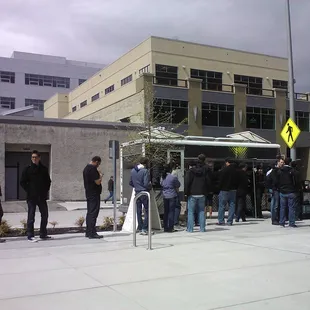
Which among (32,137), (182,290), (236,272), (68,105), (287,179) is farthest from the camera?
(68,105)

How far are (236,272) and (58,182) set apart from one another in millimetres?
23526

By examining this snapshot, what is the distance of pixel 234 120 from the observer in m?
42.8

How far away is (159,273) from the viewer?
6875 millimetres

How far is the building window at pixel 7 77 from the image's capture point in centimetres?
7539

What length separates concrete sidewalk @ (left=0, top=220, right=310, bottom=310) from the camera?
17.7 ft

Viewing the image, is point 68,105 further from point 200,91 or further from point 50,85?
point 200,91

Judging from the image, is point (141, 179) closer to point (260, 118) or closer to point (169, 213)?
point (169, 213)

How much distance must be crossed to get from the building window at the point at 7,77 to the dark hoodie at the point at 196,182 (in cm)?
7030

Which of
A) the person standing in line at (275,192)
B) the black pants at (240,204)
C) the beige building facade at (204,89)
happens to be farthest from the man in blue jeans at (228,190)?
the beige building facade at (204,89)

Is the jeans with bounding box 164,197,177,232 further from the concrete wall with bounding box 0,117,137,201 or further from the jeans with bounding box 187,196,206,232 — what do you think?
the concrete wall with bounding box 0,117,137,201

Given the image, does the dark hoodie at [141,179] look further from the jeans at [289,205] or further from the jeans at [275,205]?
the jeans at [275,205]

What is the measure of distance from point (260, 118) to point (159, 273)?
39.3 meters

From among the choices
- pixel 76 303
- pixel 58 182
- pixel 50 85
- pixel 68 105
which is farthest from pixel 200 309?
pixel 50 85

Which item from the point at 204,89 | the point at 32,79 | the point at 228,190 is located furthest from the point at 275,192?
the point at 32,79
